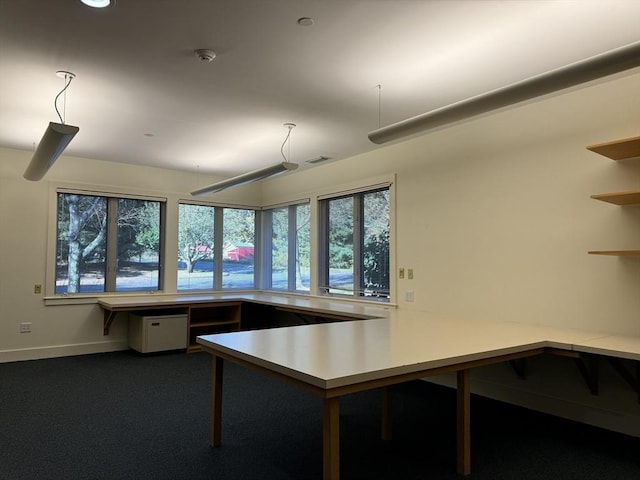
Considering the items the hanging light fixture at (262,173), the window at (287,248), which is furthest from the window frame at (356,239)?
the hanging light fixture at (262,173)

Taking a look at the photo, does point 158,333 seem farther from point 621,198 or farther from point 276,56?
point 621,198

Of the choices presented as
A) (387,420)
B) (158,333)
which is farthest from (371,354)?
(158,333)

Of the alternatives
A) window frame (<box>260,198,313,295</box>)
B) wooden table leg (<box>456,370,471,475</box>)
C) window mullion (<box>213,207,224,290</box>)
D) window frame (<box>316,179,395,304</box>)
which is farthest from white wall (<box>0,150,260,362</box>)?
wooden table leg (<box>456,370,471,475</box>)

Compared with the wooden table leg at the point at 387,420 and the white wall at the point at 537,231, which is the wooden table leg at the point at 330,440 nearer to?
the wooden table leg at the point at 387,420

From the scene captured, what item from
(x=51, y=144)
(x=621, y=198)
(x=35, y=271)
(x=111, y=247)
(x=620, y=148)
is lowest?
(x=35, y=271)

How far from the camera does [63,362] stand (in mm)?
5152

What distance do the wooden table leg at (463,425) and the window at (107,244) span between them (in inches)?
195

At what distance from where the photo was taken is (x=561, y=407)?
338 cm

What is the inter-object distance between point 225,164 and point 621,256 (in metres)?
4.62

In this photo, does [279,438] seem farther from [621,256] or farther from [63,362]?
[63,362]

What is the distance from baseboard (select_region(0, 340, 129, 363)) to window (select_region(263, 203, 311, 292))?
A: 2.39 m

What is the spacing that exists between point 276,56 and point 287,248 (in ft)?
14.0

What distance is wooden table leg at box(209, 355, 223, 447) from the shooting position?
2768 millimetres

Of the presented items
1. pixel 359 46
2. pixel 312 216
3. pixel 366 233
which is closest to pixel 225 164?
pixel 312 216
